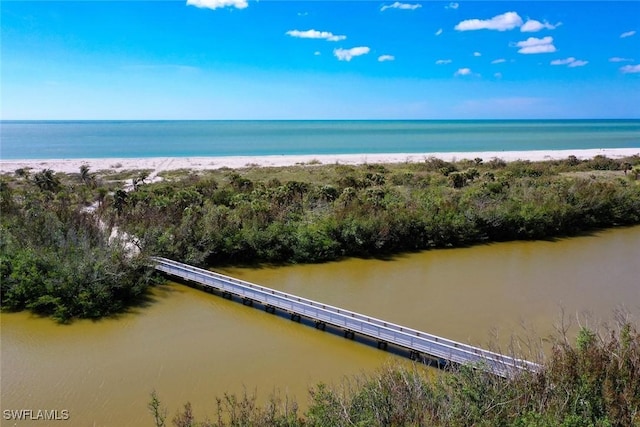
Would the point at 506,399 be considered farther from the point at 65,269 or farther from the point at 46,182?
the point at 46,182

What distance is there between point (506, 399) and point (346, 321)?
746 centimetres

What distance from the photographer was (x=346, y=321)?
1584 centimetres

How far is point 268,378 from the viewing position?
13500 millimetres

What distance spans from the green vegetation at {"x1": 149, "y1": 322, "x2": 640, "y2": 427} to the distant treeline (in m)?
10.9

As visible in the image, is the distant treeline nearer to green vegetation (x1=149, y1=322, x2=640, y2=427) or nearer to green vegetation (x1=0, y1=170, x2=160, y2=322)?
green vegetation (x1=0, y1=170, x2=160, y2=322)

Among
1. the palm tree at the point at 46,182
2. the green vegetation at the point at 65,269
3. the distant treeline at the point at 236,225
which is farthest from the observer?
the palm tree at the point at 46,182

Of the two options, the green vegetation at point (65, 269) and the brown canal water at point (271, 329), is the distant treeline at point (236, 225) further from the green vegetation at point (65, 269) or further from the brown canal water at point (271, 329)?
the brown canal water at point (271, 329)

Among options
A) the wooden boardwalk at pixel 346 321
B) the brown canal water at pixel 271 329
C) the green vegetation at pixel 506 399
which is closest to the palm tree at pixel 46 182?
the wooden boardwalk at pixel 346 321

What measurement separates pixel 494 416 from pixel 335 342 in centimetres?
809

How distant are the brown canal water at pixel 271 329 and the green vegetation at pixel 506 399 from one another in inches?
111

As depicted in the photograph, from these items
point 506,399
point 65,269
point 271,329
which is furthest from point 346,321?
point 65,269

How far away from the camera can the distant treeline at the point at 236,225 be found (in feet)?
57.2

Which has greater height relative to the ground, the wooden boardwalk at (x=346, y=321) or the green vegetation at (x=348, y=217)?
the green vegetation at (x=348, y=217)

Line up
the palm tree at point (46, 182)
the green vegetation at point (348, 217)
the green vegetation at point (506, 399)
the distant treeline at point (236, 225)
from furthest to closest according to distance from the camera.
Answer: the palm tree at point (46, 182) → the green vegetation at point (348, 217) → the distant treeline at point (236, 225) → the green vegetation at point (506, 399)
